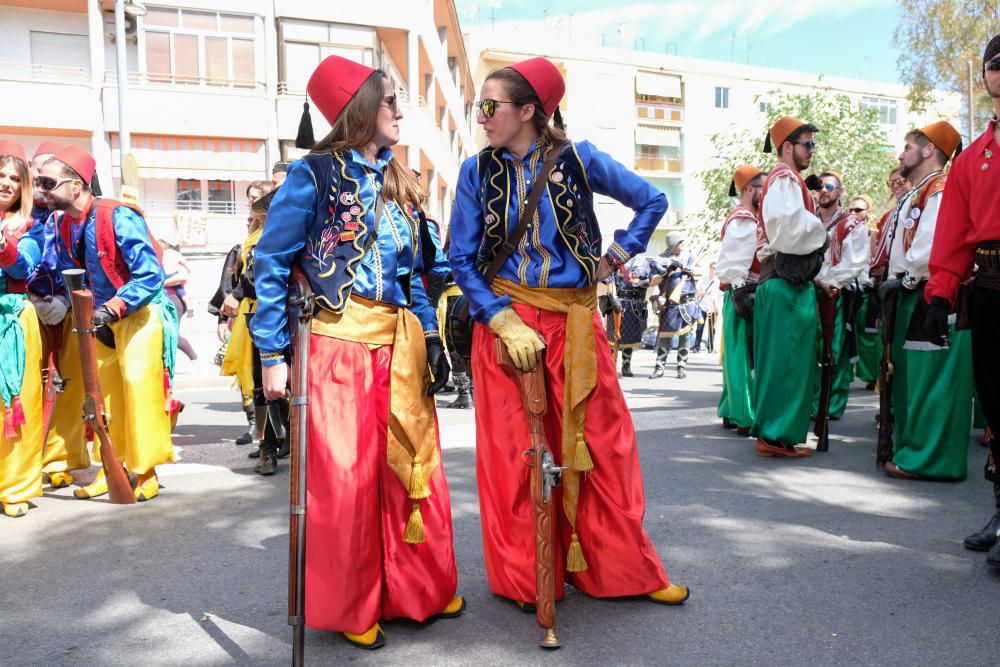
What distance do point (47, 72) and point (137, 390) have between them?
77.1 feet

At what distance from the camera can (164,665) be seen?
3143 mm

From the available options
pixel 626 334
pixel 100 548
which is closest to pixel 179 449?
pixel 100 548

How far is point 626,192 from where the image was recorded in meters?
3.53

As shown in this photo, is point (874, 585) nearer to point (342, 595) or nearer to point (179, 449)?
point (342, 595)

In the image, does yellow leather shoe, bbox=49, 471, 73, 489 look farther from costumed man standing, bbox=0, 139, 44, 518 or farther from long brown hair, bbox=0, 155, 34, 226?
long brown hair, bbox=0, 155, 34, 226

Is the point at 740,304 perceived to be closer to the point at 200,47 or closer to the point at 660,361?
the point at 660,361

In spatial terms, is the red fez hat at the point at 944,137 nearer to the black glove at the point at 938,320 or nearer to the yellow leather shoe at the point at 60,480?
the black glove at the point at 938,320

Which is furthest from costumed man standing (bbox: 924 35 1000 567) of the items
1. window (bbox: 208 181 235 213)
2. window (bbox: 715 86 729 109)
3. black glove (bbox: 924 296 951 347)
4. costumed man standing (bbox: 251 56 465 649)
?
window (bbox: 715 86 729 109)

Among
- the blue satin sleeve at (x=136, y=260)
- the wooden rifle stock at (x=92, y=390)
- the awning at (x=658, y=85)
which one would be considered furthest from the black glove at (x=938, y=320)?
the awning at (x=658, y=85)

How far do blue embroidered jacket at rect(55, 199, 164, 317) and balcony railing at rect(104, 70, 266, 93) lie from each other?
69.6ft

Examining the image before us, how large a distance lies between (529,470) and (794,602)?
4.04 feet

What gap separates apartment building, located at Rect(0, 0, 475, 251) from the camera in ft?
79.6

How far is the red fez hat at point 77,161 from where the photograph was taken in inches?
216

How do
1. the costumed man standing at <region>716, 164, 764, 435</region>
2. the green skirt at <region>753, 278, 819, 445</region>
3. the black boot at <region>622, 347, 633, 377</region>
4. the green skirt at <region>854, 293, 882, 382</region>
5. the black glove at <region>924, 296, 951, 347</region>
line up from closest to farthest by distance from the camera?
the black glove at <region>924, 296, 951, 347</region> < the green skirt at <region>753, 278, 819, 445</region> < the costumed man standing at <region>716, 164, 764, 435</region> < the green skirt at <region>854, 293, 882, 382</region> < the black boot at <region>622, 347, 633, 377</region>
